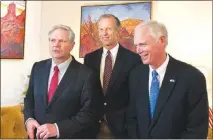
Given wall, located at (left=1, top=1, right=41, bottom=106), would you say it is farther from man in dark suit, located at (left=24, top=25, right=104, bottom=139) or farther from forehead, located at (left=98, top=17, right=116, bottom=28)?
forehead, located at (left=98, top=17, right=116, bottom=28)

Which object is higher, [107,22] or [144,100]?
[107,22]

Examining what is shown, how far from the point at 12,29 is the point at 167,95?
2.85 m

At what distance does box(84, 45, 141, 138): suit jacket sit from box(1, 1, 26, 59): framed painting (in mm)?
2255

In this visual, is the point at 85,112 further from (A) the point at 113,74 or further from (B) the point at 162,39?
(B) the point at 162,39

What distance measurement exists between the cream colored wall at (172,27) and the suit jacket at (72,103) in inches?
81.8

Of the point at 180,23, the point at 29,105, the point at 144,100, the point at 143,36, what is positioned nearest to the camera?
the point at 143,36

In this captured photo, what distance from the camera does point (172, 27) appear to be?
4.13 meters

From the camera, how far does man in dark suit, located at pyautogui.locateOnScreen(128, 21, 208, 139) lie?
162cm

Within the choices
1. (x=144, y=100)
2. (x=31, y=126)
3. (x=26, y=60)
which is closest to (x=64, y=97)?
(x=31, y=126)

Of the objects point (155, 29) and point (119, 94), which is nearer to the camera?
point (155, 29)

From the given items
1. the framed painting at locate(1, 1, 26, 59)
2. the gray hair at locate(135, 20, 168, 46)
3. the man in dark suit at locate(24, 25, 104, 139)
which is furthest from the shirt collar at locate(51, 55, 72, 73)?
the framed painting at locate(1, 1, 26, 59)

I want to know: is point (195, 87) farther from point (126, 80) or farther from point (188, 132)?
point (126, 80)

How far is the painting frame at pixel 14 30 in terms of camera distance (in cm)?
375

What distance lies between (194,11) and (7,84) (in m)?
2.85
